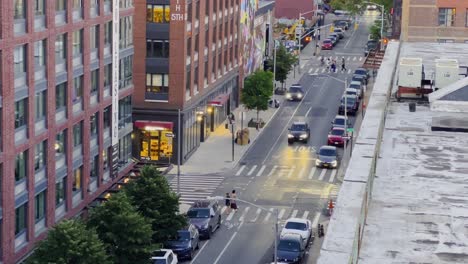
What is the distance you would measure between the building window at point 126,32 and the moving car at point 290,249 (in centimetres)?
2133

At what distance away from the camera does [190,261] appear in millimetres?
71750

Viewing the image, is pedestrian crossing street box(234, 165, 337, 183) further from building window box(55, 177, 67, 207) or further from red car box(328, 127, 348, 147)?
building window box(55, 177, 67, 207)

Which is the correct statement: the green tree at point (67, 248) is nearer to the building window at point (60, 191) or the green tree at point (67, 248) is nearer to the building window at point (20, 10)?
the building window at point (20, 10)

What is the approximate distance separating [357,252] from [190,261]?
128 feet

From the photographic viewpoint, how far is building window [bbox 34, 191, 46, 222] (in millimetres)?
64438

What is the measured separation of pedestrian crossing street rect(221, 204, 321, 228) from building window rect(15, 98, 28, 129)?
23.5 meters

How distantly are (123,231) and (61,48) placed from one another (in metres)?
13.3

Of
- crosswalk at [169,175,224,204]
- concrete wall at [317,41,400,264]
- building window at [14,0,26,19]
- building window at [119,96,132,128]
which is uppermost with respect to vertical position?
building window at [14,0,26,19]

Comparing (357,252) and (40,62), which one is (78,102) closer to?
(40,62)

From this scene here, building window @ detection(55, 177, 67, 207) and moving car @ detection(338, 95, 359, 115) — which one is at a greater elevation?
building window @ detection(55, 177, 67, 207)

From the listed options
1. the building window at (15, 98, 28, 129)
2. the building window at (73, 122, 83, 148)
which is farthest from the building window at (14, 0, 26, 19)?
the building window at (73, 122, 83, 148)

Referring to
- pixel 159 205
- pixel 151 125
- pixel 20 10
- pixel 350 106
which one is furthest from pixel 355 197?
pixel 350 106

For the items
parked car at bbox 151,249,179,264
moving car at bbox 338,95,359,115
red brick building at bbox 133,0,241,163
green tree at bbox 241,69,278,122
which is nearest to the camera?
parked car at bbox 151,249,179,264

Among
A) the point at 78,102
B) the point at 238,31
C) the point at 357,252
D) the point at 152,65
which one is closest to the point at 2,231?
the point at 78,102
